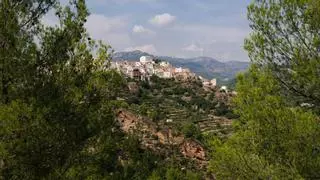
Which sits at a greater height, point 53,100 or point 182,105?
point 53,100

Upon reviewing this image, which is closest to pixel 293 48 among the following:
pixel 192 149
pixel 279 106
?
pixel 279 106

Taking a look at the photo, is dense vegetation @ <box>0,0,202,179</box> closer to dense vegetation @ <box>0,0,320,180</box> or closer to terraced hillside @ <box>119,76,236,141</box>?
dense vegetation @ <box>0,0,320,180</box>

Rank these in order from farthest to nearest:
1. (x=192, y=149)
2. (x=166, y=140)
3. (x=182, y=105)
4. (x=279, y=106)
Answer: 1. (x=182, y=105)
2. (x=166, y=140)
3. (x=192, y=149)
4. (x=279, y=106)

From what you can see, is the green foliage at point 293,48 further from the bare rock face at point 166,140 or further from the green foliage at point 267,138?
the bare rock face at point 166,140

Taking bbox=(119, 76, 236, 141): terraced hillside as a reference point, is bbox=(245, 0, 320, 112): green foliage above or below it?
above

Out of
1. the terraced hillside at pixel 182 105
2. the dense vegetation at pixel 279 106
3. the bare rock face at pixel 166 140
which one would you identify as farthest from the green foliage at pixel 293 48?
the terraced hillside at pixel 182 105

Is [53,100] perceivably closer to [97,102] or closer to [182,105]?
[97,102]

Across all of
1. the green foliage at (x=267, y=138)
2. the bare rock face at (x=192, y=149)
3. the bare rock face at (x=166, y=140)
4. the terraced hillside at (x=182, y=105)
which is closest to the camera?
the green foliage at (x=267, y=138)

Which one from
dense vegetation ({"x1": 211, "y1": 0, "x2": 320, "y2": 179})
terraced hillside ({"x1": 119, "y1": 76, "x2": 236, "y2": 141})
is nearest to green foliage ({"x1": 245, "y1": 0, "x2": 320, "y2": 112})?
dense vegetation ({"x1": 211, "y1": 0, "x2": 320, "y2": 179})

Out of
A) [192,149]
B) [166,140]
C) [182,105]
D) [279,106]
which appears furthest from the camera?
[182,105]

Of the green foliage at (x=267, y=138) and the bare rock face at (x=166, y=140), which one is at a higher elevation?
the green foliage at (x=267, y=138)

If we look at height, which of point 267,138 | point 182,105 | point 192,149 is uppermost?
point 267,138

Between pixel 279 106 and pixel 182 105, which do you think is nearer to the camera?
pixel 279 106

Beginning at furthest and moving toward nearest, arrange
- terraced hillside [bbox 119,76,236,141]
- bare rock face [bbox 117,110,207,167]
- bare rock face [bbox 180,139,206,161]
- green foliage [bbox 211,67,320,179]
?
terraced hillside [bbox 119,76,236,141] < bare rock face [bbox 180,139,206,161] < bare rock face [bbox 117,110,207,167] < green foliage [bbox 211,67,320,179]
